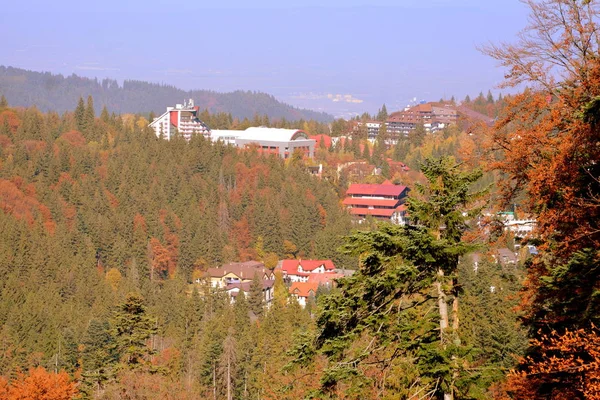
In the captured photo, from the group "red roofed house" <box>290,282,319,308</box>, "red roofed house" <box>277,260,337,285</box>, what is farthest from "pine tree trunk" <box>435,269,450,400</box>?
"red roofed house" <box>277,260,337,285</box>

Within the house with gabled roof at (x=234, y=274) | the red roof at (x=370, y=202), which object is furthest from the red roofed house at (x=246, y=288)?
the red roof at (x=370, y=202)

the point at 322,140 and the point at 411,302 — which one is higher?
the point at 411,302

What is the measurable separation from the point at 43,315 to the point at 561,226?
126 ft

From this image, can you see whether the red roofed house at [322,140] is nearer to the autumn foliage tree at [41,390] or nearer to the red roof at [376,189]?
the red roof at [376,189]

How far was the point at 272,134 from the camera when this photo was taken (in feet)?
340

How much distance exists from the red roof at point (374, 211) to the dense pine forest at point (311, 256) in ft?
11.4

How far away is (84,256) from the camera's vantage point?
6438cm

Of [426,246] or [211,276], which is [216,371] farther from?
[211,276]

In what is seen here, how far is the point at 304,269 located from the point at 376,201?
21460mm

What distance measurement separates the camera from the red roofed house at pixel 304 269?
63.6 m

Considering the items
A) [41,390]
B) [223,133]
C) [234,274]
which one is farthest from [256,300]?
[223,133]

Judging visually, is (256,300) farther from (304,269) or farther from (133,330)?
(133,330)

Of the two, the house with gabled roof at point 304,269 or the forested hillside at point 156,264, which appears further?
the house with gabled roof at point 304,269

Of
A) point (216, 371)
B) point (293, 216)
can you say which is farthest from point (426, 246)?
point (293, 216)
